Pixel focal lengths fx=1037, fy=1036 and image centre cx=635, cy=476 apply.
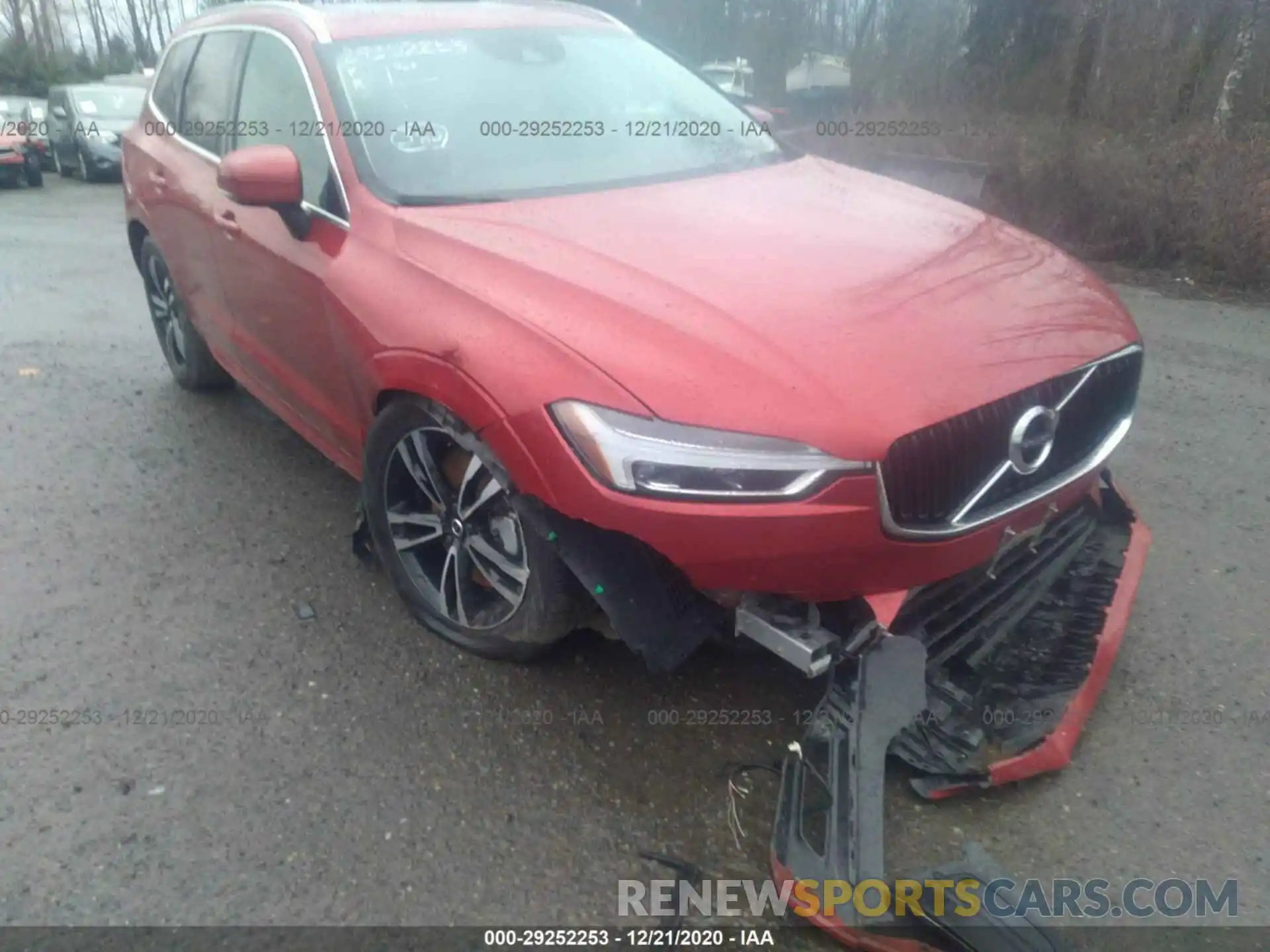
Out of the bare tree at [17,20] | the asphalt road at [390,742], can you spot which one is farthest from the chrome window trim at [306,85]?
the bare tree at [17,20]

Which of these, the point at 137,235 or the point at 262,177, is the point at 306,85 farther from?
the point at 137,235

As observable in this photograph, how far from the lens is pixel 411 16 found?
155 inches

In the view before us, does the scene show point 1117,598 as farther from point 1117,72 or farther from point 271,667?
point 1117,72

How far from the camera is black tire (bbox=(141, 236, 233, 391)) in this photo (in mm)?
5184

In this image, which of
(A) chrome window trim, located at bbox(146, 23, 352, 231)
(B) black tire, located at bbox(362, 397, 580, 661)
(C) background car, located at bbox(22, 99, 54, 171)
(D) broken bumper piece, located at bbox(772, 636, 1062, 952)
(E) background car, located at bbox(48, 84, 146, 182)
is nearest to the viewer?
(D) broken bumper piece, located at bbox(772, 636, 1062, 952)

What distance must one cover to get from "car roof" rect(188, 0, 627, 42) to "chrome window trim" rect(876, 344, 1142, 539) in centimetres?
256

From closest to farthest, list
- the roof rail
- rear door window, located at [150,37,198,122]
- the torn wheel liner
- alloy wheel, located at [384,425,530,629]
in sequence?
the torn wheel liner < alloy wheel, located at [384,425,530,629] < the roof rail < rear door window, located at [150,37,198,122]

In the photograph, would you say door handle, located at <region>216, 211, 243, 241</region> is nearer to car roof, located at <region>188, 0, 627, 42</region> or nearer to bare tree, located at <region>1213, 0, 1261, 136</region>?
car roof, located at <region>188, 0, 627, 42</region>

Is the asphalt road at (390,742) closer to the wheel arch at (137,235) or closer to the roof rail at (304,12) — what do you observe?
the wheel arch at (137,235)

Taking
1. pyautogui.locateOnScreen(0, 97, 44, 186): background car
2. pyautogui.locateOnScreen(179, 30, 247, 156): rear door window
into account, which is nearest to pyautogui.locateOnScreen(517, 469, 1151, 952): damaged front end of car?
pyautogui.locateOnScreen(179, 30, 247, 156): rear door window

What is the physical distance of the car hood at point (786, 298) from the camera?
7.76 ft

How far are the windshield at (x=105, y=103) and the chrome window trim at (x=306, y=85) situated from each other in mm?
15356

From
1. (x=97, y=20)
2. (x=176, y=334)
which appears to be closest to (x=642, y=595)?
(x=176, y=334)

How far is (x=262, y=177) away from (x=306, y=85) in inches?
20.9
